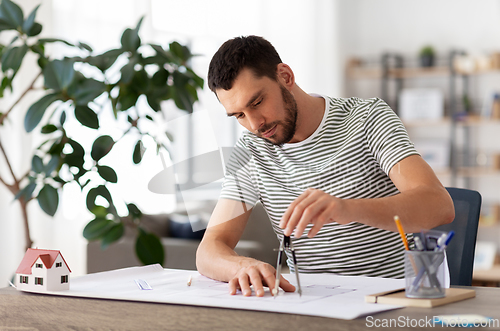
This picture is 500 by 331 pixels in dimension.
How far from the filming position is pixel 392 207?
1104 mm

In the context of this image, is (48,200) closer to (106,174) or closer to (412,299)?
(106,174)

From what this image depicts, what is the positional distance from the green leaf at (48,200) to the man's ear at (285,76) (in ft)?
3.60

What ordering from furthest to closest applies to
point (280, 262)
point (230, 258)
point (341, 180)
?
1. point (341, 180)
2. point (230, 258)
3. point (280, 262)

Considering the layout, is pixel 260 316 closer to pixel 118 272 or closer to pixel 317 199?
pixel 317 199

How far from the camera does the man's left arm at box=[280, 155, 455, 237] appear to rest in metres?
0.96

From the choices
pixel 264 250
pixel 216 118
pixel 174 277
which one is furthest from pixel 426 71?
pixel 174 277

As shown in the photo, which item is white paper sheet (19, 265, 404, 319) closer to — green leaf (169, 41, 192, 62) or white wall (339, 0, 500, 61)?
green leaf (169, 41, 192, 62)

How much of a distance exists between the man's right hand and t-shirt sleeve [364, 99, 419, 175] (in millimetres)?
418

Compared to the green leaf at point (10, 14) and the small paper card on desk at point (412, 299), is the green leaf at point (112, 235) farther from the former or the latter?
the small paper card on desk at point (412, 299)

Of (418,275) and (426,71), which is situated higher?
(426,71)

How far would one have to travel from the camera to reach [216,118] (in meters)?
1.84

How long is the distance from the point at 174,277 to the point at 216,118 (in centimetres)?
71

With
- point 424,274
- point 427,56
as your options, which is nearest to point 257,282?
point 424,274

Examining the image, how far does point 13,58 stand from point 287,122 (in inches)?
46.1
